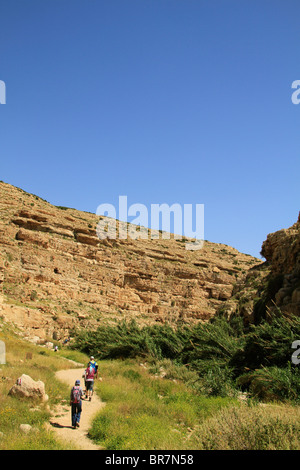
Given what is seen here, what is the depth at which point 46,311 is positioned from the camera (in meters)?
31.3

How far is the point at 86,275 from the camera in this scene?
40969mm

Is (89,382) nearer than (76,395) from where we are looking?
No

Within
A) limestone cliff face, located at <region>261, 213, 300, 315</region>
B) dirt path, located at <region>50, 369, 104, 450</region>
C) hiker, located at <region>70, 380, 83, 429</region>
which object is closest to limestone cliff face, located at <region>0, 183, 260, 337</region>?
limestone cliff face, located at <region>261, 213, 300, 315</region>

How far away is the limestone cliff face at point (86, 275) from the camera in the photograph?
32.2 m

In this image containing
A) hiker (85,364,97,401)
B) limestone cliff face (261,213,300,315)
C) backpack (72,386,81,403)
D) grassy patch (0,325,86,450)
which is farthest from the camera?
limestone cliff face (261,213,300,315)

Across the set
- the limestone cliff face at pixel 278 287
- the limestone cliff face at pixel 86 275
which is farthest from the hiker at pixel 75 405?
the limestone cliff face at pixel 86 275

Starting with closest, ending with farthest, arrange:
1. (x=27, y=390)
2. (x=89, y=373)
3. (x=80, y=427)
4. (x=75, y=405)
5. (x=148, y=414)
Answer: (x=75, y=405)
(x=80, y=427)
(x=148, y=414)
(x=27, y=390)
(x=89, y=373)

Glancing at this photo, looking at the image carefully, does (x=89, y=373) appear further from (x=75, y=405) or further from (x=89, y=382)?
(x=75, y=405)

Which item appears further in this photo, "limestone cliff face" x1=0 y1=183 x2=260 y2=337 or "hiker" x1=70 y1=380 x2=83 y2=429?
"limestone cliff face" x1=0 y1=183 x2=260 y2=337

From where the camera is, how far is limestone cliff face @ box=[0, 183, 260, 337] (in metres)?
32.2

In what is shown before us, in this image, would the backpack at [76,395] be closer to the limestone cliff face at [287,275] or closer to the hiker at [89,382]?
the hiker at [89,382]

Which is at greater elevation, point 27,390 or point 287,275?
point 287,275

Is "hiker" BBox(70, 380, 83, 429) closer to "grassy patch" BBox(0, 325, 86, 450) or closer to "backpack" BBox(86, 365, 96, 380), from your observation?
"grassy patch" BBox(0, 325, 86, 450)

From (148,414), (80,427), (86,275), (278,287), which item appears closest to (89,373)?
(80,427)
